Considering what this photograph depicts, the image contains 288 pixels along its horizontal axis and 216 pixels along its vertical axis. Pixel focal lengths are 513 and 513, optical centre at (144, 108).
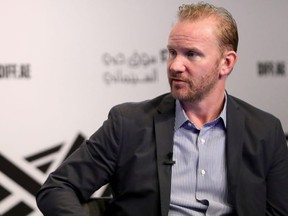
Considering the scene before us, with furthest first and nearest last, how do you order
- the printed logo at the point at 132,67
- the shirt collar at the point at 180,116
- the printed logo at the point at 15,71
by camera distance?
the printed logo at the point at 132,67 < the printed logo at the point at 15,71 < the shirt collar at the point at 180,116

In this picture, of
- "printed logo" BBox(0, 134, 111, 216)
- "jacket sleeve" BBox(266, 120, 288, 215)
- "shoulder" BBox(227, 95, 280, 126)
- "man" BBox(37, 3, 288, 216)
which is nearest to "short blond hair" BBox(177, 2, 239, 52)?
"man" BBox(37, 3, 288, 216)

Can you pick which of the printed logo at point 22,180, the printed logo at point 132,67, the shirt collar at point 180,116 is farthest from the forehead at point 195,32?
the printed logo at point 22,180

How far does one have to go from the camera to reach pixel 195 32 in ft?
5.96

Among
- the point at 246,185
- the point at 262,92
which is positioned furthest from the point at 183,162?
the point at 262,92

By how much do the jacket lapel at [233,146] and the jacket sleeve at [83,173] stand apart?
0.41 metres

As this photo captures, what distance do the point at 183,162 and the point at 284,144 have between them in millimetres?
413

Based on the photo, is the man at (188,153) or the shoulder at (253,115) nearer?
the man at (188,153)

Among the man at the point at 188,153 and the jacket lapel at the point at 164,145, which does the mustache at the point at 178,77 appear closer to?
the man at the point at 188,153

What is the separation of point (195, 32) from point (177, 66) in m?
0.14

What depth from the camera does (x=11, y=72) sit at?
2799mm

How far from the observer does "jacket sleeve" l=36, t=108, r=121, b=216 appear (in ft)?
5.46

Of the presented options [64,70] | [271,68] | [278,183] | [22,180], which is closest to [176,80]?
[278,183]

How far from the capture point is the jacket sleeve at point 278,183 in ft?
6.17

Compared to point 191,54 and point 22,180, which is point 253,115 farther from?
point 22,180
